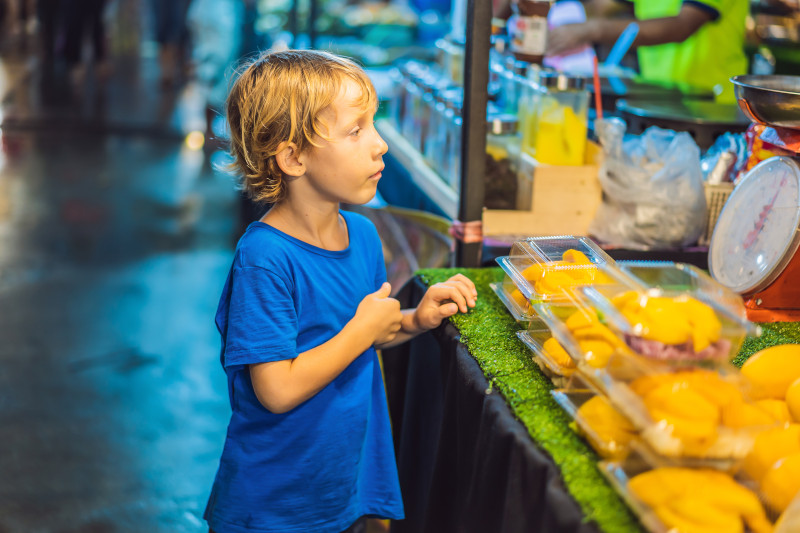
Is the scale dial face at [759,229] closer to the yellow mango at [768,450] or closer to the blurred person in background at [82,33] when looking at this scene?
the yellow mango at [768,450]

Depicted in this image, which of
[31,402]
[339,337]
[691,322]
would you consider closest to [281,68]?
[339,337]

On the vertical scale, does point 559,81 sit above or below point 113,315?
above

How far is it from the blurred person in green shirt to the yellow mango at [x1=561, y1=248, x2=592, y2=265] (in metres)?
2.00

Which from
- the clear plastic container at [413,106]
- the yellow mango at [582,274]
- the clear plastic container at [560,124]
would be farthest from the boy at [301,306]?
the clear plastic container at [413,106]

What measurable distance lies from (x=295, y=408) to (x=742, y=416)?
756mm

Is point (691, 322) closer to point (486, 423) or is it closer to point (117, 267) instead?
point (486, 423)

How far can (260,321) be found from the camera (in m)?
1.31

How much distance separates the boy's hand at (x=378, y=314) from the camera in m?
1.40

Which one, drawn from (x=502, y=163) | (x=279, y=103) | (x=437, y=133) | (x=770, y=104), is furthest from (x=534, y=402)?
(x=437, y=133)

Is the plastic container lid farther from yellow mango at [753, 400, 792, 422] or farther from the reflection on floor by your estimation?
yellow mango at [753, 400, 792, 422]

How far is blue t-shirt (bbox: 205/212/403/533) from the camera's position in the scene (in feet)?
4.35

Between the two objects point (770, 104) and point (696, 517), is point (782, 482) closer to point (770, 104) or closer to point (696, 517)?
point (696, 517)

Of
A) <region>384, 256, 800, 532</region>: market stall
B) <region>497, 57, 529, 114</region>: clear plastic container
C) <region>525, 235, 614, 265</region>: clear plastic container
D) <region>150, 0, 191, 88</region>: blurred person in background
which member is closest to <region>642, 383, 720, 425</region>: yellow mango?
<region>384, 256, 800, 532</region>: market stall

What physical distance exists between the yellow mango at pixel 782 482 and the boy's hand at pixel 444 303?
655mm
